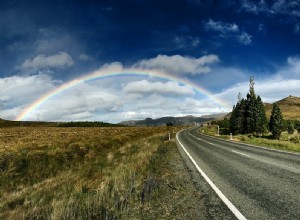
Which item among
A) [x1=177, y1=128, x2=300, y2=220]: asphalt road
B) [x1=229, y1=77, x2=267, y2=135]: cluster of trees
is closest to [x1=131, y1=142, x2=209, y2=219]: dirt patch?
[x1=177, y1=128, x2=300, y2=220]: asphalt road

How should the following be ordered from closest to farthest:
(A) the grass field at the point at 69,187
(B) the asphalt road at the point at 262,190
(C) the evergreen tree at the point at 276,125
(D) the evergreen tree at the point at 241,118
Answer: (B) the asphalt road at the point at 262,190
(A) the grass field at the point at 69,187
(C) the evergreen tree at the point at 276,125
(D) the evergreen tree at the point at 241,118

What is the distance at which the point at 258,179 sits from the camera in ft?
25.7

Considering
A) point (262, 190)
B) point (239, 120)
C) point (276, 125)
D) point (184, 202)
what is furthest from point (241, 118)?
point (184, 202)

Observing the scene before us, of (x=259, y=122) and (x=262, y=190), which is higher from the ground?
(x=259, y=122)

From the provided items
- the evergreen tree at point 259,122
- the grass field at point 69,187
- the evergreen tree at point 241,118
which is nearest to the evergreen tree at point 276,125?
the evergreen tree at point 259,122

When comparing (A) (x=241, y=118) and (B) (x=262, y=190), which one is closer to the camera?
(B) (x=262, y=190)

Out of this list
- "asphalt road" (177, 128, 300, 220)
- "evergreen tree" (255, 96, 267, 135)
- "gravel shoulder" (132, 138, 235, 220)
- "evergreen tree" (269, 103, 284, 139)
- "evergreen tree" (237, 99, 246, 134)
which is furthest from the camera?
"evergreen tree" (237, 99, 246, 134)

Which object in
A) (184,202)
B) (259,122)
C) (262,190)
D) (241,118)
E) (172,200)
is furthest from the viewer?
(241,118)

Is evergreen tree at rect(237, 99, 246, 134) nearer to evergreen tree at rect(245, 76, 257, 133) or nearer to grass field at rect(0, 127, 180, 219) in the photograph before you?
evergreen tree at rect(245, 76, 257, 133)

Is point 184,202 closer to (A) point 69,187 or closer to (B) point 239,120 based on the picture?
(A) point 69,187

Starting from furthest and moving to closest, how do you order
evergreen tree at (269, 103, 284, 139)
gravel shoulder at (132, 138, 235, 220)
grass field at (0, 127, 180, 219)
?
evergreen tree at (269, 103, 284, 139), grass field at (0, 127, 180, 219), gravel shoulder at (132, 138, 235, 220)

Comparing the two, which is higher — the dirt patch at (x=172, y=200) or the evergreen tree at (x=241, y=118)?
the evergreen tree at (x=241, y=118)

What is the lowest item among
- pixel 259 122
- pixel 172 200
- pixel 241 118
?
pixel 172 200

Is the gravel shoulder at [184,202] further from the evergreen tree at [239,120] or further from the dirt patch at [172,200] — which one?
the evergreen tree at [239,120]
